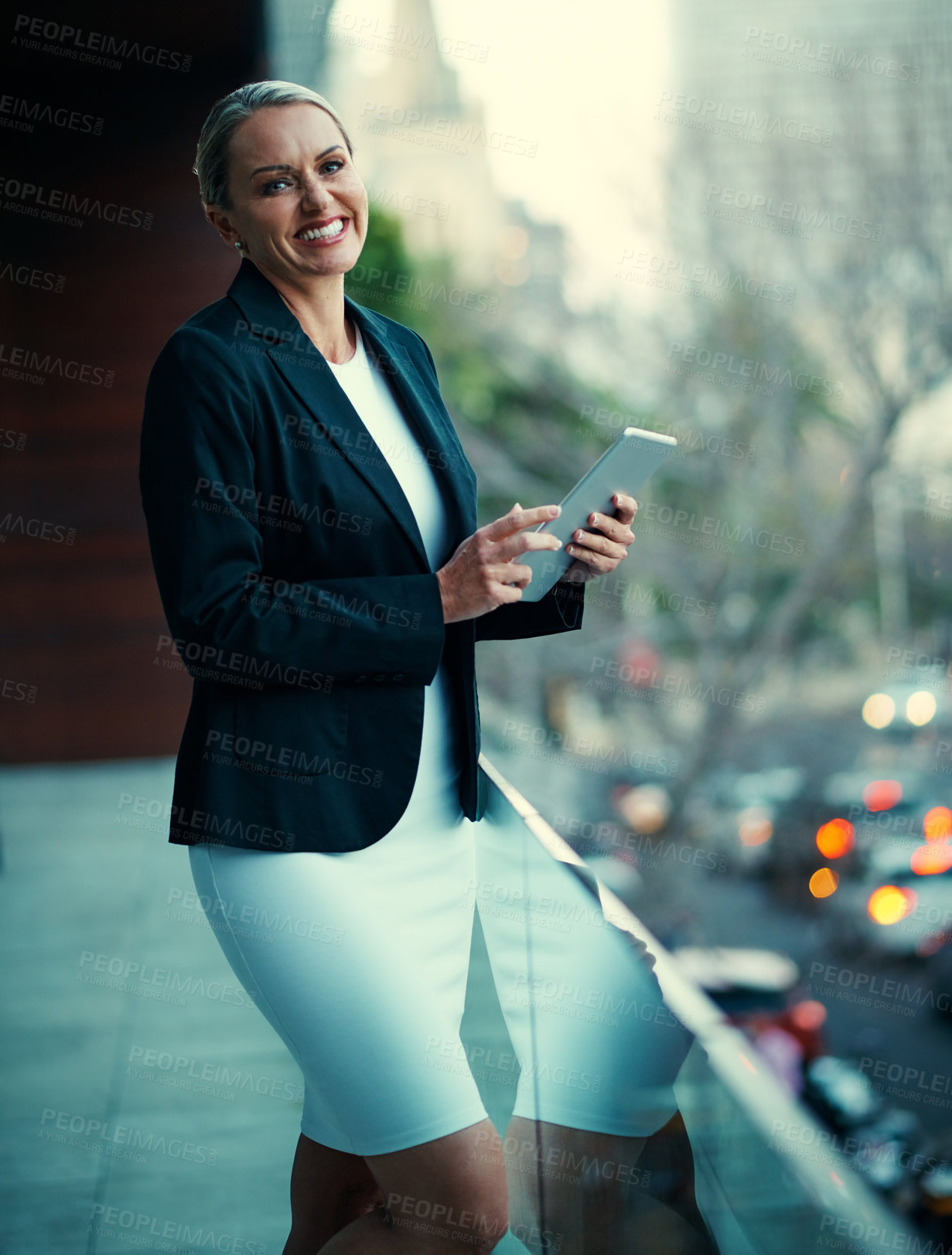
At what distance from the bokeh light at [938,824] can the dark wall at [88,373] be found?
12265 millimetres

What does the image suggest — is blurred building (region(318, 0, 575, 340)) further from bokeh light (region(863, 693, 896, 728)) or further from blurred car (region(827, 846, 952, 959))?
blurred car (region(827, 846, 952, 959))

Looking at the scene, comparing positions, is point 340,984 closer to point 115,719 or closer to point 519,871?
point 519,871

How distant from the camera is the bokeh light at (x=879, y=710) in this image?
1424 cm

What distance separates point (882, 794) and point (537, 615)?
58.9 ft

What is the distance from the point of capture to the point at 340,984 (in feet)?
3.41

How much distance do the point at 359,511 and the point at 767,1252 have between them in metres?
0.82

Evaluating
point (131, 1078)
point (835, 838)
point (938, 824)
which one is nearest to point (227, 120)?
point (131, 1078)

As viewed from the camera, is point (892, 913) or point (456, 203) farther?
point (456, 203)

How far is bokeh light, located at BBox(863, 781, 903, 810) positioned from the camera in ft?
57.3

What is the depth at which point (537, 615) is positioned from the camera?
1349 mm

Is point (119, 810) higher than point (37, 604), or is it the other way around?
point (37, 604)

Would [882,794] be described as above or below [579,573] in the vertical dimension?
below

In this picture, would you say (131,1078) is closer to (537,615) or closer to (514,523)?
(537,615)

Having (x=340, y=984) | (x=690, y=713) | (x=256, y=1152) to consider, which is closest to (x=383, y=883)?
(x=340, y=984)
